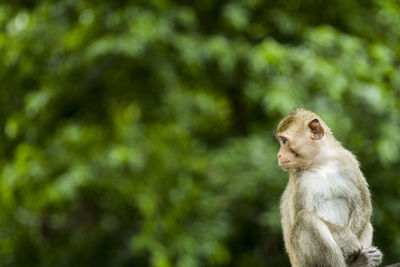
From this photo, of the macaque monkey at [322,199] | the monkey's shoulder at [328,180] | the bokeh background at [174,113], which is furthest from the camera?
the bokeh background at [174,113]

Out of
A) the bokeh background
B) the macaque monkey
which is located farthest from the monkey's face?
the bokeh background

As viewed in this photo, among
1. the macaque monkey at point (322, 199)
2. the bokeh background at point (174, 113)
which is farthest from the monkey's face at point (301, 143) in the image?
the bokeh background at point (174, 113)

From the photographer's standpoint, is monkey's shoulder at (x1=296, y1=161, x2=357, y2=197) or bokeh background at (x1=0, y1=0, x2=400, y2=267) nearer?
monkey's shoulder at (x1=296, y1=161, x2=357, y2=197)

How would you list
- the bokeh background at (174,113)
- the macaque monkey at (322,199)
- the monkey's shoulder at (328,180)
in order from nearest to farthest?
the macaque monkey at (322,199) → the monkey's shoulder at (328,180) → the bokeh background at (174,113)

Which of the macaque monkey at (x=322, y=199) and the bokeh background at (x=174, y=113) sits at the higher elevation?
the bokeh background at (x=174, y=113)

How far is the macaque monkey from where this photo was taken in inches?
106

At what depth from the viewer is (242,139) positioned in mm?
6250

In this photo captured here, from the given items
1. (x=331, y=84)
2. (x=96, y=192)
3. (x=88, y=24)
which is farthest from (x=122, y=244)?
(x=331, y=84)

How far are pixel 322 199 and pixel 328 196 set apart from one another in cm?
3

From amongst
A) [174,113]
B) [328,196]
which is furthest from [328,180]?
[174,113]

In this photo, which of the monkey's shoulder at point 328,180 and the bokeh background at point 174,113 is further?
the bokeh background at point 174,113

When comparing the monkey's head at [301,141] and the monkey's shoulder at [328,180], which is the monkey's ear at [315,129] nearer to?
the monkey's head at [301,141]

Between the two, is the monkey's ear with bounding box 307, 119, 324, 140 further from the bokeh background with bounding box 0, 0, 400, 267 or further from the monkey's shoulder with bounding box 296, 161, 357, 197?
the bokeh background with bounding box 0, 0, 400, 267

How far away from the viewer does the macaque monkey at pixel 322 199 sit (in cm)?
269
